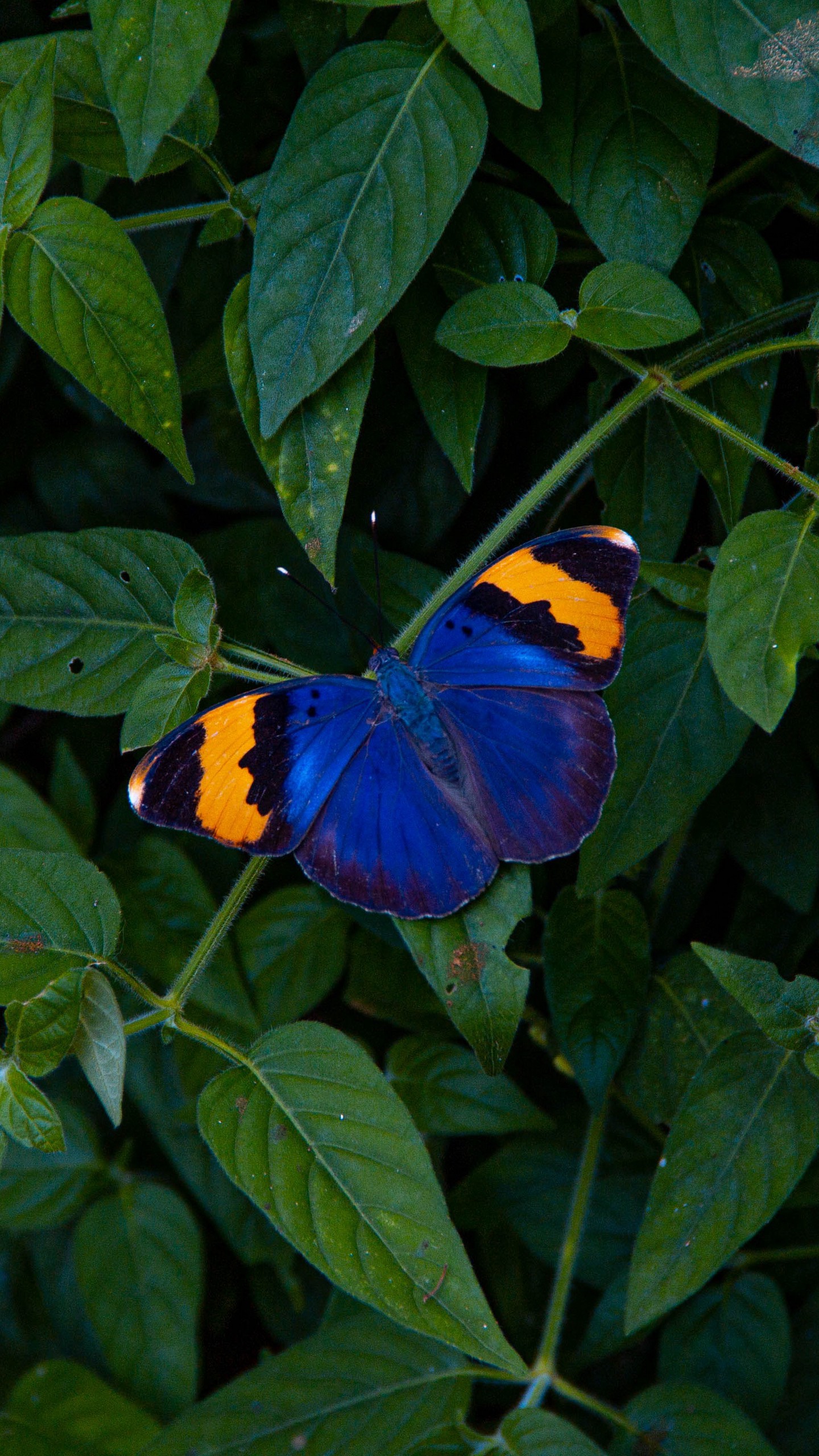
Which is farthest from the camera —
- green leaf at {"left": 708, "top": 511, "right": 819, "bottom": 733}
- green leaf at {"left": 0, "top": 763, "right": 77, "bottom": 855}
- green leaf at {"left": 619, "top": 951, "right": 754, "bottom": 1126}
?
green leaf at {"left": 0, "top": 763, "right": 77, "bottom": 855}

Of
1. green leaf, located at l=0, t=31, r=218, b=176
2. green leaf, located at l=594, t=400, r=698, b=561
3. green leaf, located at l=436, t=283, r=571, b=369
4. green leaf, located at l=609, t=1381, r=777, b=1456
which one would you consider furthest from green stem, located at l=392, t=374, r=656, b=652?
green leaf, located at l=609, t=1381, r=777, b=1456

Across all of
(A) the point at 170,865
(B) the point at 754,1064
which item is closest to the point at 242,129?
(A) the point at 170,865

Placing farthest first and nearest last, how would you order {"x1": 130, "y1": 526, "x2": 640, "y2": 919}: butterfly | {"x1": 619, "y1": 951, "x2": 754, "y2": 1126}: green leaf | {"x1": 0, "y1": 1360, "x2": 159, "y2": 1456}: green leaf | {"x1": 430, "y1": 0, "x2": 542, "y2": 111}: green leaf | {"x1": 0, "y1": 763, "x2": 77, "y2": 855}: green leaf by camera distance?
1. {"x1": 0, "y1": 1360, "x2": 159, "y2": 1456}: green leaf
2. {"x1": 0, "y1": 763, "x2": 77, "y2": 855}: green leaf
3. {"x1": 619, "y1": 951, "x2": 754, "y2": 1126}: green leaf
4. {"x1": 130, "y1": 526, "x2": 640, "y2": 919}: butterfly
5. {"x1": 430, "y1": 0, "x2": 542, "y2": 111}: green leaf

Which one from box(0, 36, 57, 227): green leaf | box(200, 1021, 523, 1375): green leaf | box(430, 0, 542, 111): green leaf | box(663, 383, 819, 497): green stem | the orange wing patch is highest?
box(430, 0, 542, 111): green leaf

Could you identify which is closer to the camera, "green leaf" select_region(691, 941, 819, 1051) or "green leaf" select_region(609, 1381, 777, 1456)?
"green leaf" select_region(691, 941, 819, 1051)

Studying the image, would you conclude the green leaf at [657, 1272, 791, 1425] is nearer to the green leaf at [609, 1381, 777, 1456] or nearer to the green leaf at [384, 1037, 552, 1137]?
the green leaf at [609, 1381, 777, 1456]

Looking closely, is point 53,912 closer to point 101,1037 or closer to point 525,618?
point 101,1037
